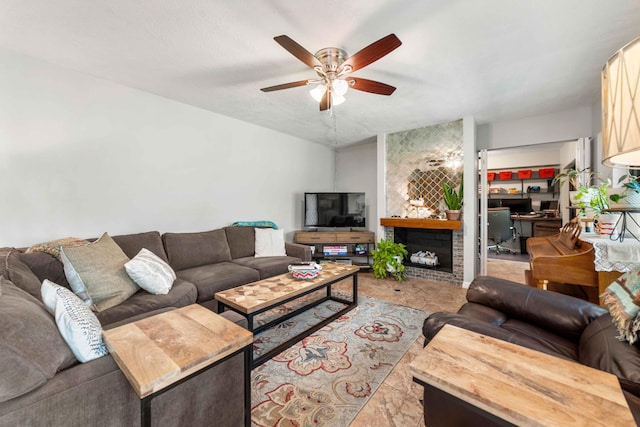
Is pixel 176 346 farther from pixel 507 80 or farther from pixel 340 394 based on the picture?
pixel 507 80

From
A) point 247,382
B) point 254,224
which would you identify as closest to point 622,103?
point 247,382

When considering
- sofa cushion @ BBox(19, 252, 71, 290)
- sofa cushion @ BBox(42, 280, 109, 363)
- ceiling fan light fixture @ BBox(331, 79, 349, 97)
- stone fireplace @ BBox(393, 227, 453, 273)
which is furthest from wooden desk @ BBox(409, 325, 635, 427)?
stone fireplace @ BBox(393, 227, 453, 273)

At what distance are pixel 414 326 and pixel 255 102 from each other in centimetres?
291

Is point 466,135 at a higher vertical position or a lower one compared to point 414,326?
higher

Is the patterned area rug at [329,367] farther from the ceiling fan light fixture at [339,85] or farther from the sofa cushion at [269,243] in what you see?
the ceiling fan light fixture at [339,85]

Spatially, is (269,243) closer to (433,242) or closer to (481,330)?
(433,242)

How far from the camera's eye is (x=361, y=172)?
5.11m

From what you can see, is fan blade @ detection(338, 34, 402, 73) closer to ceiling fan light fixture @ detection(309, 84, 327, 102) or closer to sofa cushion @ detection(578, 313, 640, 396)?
ceiling fan light fixture @ detection(309, 84, 327, 102)

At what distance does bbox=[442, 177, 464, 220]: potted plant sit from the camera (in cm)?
359

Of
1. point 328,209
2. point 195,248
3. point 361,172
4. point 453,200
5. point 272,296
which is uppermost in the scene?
point 361,172

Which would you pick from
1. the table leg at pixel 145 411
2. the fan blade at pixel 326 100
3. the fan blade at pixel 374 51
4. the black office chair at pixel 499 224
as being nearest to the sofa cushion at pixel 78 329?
the table leg at pixel 145 411

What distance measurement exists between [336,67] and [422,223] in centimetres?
260

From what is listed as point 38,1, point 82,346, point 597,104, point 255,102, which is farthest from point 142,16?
point 597,104

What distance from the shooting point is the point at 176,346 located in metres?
1.01
